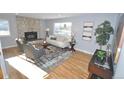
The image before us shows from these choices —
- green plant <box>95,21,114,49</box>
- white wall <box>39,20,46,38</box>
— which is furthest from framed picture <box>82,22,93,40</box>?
white wall <box>39,20,46,38</box>

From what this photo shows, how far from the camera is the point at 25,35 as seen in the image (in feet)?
14.0

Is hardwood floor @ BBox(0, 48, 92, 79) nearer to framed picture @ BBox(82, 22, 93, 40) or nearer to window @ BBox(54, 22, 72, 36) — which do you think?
framed picture @ BBox(82, 22, 93, 40)

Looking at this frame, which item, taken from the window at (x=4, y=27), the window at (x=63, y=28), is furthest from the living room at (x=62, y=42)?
the window at (x=4, y=27)

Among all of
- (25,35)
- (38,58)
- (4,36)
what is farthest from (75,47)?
Result: (4,36)

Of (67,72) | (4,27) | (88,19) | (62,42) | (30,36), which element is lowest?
(67,72)

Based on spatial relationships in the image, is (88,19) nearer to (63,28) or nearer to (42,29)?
(63,28)

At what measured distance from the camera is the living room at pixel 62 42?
1.93 metres

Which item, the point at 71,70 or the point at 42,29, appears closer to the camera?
the point at 71,70

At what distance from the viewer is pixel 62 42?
147 inches

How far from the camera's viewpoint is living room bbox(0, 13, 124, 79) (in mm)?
1934

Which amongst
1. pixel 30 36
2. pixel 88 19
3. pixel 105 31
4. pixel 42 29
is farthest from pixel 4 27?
pixel 105 31

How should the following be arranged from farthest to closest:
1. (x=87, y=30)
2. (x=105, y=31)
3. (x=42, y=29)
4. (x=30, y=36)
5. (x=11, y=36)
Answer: (x=42, y=29)
(x=30, y=36)
(x=11, y=36)
(x=87, y=30)
(x=105, y=31)
